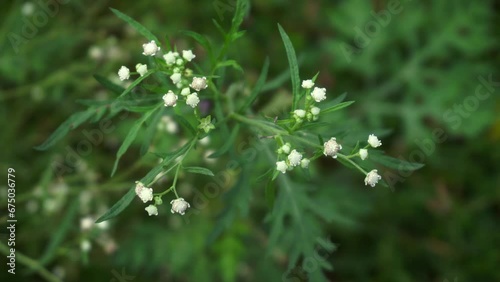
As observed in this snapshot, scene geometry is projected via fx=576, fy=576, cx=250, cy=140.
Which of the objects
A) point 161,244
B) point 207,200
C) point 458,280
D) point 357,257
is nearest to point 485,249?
point 458,280

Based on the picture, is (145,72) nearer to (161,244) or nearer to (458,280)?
(161,244)

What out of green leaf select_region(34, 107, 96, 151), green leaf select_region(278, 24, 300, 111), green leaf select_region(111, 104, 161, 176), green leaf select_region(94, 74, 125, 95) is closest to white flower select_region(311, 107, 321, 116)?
green leaf select_region(278, 24, 300, 111)

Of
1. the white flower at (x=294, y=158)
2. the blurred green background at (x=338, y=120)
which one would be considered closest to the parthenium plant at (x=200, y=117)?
the white flower at (x=294, y=158)

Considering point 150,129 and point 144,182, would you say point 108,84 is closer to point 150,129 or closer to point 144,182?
point 150,129

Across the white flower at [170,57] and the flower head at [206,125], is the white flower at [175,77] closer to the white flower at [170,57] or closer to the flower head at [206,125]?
the white flower at [170,57]

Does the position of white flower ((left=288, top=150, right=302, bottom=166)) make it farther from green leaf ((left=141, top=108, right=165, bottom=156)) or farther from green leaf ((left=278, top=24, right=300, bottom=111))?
green leaf ((left=141, top=108, right=165, bottom=156))

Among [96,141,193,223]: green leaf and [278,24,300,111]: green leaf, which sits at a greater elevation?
[278,24,300,111]: green leaf

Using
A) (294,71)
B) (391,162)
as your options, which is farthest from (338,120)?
(294,71)

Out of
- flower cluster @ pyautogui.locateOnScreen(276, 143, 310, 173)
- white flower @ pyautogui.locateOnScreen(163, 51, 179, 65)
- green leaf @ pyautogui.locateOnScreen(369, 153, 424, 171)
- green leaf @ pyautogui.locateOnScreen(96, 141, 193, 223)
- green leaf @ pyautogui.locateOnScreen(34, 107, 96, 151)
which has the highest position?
green leaf @ pyautogui.locateOnScreen(369, 153, 424, 171)
